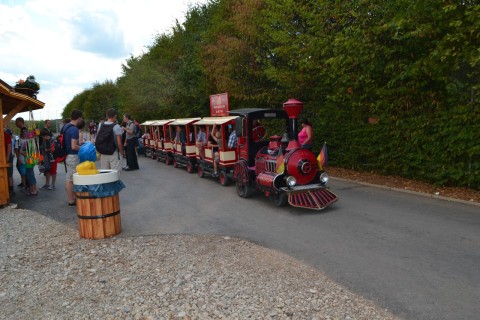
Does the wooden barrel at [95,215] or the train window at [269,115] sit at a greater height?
the train window at [269,115]

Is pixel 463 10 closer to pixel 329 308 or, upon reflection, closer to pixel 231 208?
pixel 231 208

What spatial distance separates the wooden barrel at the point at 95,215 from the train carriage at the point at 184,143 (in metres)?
7.21

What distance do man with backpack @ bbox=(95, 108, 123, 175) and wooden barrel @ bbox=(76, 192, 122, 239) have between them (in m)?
2.61

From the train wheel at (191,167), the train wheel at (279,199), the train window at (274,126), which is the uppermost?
the train window at (274,126)

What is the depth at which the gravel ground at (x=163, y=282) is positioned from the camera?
3.70 meters

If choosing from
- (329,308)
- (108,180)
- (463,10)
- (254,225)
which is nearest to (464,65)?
(463,10)

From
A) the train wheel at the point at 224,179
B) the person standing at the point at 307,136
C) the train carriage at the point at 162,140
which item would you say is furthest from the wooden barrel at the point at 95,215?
the train carriage at the point at 162,140

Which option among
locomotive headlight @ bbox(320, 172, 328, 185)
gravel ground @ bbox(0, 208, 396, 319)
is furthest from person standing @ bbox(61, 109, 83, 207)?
locomotive headlight @ bbox(320, 172, 328, 185)

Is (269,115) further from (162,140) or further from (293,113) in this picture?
(162,140)

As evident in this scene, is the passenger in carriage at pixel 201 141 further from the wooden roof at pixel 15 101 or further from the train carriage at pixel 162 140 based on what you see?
the wooden roof at pixel 15 101

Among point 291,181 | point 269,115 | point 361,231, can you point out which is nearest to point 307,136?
point 269,115

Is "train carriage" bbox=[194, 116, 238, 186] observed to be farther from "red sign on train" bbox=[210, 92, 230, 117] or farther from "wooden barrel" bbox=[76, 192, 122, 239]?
"wooden barrel" bbox=[76, 192, 122, 239]

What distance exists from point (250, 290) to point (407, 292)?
1.75m

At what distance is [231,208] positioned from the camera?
→ 7.93 meters
